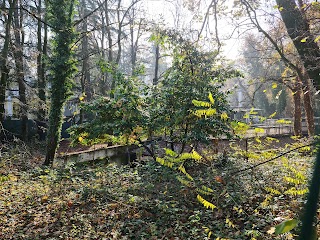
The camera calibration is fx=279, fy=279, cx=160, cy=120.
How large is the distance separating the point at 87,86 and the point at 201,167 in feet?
49.0

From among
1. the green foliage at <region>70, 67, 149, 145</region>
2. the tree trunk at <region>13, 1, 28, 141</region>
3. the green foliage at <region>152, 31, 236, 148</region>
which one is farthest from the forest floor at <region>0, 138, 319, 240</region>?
the tree trunk at <region>13, 1, 28, 141</region>

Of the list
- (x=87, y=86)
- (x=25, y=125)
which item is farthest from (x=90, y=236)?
(x=87, y=86)

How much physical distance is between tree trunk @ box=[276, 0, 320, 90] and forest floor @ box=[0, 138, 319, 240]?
1417 mm

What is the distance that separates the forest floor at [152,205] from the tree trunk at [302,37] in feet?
4.65

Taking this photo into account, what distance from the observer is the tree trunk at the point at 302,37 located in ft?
16.6

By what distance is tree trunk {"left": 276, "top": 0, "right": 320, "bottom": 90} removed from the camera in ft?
16.6

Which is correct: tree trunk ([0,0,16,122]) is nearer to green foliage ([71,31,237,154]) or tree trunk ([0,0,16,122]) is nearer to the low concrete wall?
the low concrete wall

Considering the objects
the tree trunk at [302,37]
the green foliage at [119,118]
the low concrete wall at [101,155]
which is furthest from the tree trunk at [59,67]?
the tree trunk at [302,37]

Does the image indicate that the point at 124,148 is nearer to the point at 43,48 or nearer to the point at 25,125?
the point at 25,125

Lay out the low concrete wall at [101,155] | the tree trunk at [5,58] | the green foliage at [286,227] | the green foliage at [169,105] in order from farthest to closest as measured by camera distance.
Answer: the low concrete wall at [101,155] → the tree trunk at [5,58] → the green foliage at [169,105] → the green foliage at [286,227]

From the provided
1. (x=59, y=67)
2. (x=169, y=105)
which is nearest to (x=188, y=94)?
(x=169, y=105)

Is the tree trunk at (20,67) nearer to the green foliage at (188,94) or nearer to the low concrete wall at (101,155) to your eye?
the low concrete wall at (101,155)

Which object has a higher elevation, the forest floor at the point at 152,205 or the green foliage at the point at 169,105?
the green foliage at the point at 169,105

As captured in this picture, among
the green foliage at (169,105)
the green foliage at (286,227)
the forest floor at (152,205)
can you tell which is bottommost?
the forest floor at (152,205)
